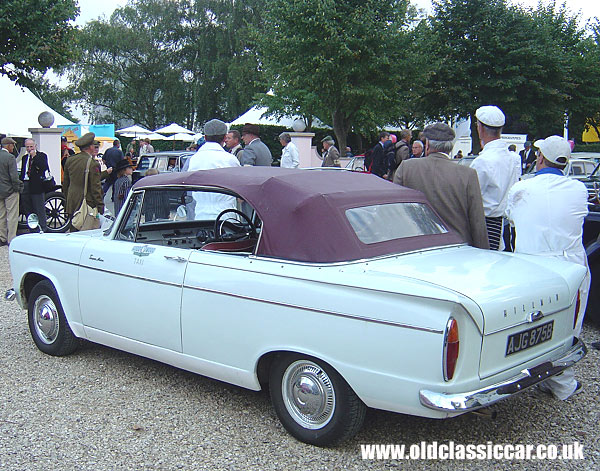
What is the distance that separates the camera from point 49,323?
5.19m

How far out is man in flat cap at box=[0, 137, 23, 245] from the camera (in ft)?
35.7

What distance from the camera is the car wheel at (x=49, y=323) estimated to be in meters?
5.09

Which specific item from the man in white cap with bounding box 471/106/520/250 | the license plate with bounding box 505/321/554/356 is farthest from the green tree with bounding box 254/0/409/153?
the license plate with bounding box 505/321/554/356

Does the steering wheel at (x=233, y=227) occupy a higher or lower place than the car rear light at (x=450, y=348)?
higher

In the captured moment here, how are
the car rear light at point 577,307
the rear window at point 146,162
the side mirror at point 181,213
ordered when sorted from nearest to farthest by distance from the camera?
the car rear light at point 577,307, the side mirror at point 181,213, the rear window at point 146,162

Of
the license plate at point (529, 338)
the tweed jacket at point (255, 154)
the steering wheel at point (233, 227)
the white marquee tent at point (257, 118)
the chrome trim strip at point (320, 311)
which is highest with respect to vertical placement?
the white marquee tent at point (257, 118)

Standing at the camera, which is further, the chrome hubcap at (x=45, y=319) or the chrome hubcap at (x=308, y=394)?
the chrome hubcap at (x=45, y=319)

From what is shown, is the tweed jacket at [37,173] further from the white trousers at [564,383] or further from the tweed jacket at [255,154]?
the white trousers at [564,383]

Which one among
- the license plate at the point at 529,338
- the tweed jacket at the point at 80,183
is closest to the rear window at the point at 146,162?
the tweed jacket at the point at 80,183

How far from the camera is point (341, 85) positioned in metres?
25.5

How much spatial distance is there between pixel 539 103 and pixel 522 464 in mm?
30602

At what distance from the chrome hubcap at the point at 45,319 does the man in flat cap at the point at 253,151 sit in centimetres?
414

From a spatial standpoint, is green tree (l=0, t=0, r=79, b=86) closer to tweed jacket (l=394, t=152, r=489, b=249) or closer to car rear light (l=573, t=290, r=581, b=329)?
tweed jacket (l=394, t=152, r=489, b=249)

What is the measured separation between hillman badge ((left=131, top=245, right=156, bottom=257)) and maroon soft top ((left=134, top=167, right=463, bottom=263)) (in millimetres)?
506
